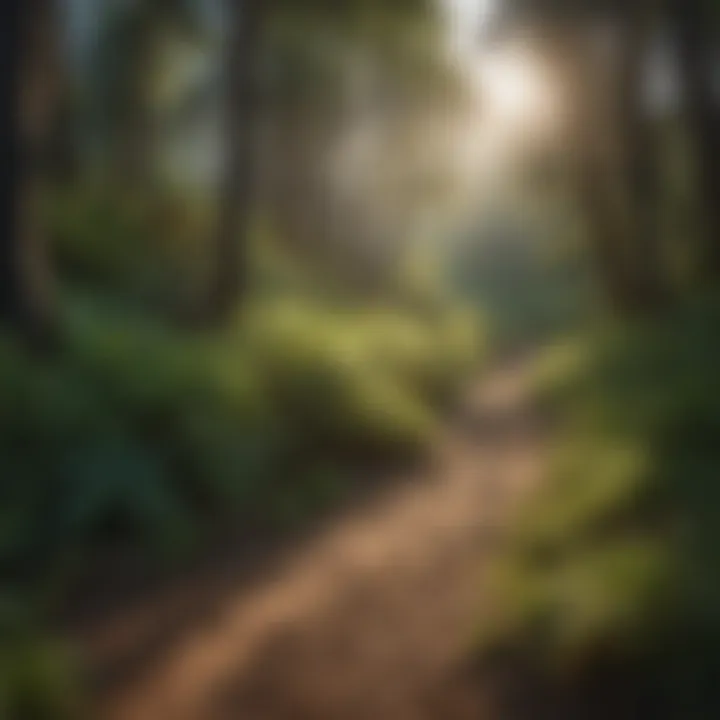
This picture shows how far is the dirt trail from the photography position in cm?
461

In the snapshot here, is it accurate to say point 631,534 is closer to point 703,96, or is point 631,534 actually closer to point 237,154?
point 237,154

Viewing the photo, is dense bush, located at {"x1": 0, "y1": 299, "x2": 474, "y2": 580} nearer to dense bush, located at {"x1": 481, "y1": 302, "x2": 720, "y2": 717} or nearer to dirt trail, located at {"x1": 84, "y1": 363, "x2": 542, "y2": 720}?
dirt trail, located at {"x1": 84, "y1": 363, "x2": 542, "y2": 720}

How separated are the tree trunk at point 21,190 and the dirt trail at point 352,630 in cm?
262

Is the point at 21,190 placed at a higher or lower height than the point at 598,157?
lower

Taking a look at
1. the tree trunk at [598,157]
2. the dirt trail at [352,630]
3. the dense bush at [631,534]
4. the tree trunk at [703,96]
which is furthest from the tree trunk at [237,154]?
the tree trunk at [703,96]

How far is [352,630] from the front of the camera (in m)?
5.35

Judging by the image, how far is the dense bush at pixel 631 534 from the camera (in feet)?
14.3

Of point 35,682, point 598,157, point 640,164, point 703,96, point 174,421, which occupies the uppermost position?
point 598,157

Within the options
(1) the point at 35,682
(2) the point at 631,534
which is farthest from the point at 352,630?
(1) the point at 35,682

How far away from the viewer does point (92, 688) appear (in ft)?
15.3

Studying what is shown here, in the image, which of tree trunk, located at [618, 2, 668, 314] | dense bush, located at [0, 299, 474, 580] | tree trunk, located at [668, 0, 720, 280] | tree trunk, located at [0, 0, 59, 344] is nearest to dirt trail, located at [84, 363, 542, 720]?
dense bush, located at [0, 299, 474, 580]

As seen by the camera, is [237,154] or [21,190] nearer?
[21,190]

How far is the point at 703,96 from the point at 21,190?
638cm

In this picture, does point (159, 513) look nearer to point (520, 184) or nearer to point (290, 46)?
point (290, 46)
